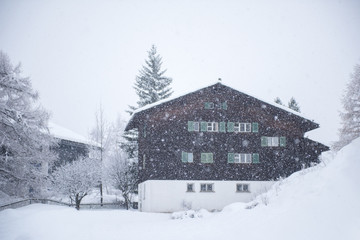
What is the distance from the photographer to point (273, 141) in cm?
2950

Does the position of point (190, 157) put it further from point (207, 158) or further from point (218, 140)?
point (218, 140)

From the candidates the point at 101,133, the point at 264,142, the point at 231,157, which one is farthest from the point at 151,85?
the point at 264,142

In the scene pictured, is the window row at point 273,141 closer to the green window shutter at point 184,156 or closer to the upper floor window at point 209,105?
the upper floor window at point 209,105

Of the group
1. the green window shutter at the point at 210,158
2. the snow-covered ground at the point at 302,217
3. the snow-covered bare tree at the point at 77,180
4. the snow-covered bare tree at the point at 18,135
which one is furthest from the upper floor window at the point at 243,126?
the snow-covered ground at the point at 302,217

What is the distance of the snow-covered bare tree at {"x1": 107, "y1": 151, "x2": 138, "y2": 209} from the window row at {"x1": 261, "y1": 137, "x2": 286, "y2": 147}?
12493 millimetres

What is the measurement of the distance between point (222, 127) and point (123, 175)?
10.8 metres

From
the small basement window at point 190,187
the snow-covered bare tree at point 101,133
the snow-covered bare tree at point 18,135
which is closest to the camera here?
the snow-covered bare tree at point 18,135

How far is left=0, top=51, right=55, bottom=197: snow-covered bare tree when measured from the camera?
20.8m

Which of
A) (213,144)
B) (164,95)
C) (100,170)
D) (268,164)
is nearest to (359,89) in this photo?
(268,164)

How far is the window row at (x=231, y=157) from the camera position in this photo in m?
27.5

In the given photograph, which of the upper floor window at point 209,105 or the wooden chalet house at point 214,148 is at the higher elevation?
the upper floor window at point 209,105

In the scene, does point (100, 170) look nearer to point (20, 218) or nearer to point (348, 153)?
point (20, 218)

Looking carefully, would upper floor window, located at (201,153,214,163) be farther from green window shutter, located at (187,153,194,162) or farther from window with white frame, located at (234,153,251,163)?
window with white frame, located at (234,153,251,163)

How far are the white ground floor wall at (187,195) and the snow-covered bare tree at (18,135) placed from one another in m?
7.97
